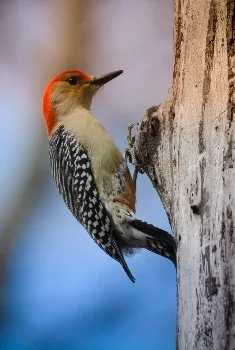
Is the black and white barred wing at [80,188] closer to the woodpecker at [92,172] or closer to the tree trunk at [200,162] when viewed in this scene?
the woodpecker at [92,172]

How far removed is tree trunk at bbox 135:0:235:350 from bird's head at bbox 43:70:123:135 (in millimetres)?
1120

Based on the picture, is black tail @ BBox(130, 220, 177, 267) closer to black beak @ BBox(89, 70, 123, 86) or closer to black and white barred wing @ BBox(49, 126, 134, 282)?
black and white barred wing @ BBox(49, 126, 134, 282)

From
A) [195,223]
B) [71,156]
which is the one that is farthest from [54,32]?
[195,223]

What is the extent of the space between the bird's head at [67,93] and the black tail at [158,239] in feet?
3.34

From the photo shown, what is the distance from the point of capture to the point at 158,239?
96.1 inches

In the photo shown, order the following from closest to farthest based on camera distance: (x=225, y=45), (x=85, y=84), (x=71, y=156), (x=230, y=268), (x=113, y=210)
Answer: (x=230, y=268) → (x=225, y=45) → (x=113, y=210) → (x=71, y=156) → (x=85, y=84)

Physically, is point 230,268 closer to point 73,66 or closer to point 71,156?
point 71,156

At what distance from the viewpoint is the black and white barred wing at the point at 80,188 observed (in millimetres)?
2764

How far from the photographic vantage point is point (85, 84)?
3488 mm

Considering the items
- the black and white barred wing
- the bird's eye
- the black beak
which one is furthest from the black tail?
the bird's eye

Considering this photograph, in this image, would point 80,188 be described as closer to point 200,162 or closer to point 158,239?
point 158,239

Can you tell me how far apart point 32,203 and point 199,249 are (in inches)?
73.8

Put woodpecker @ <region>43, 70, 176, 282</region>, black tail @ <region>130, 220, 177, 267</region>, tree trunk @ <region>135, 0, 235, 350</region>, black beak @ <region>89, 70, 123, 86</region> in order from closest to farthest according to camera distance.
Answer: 1. tree trunk @ <region>135, 0, 235, 350</region>
2. black tail @ <region>130, 220, 177, 267</region>
3. woodpecker @ <region>43, 70, 176, 282</region>
4. black beak @ <region>89, 70, 123, 86</region>

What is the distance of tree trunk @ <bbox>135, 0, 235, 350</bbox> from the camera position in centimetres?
168
